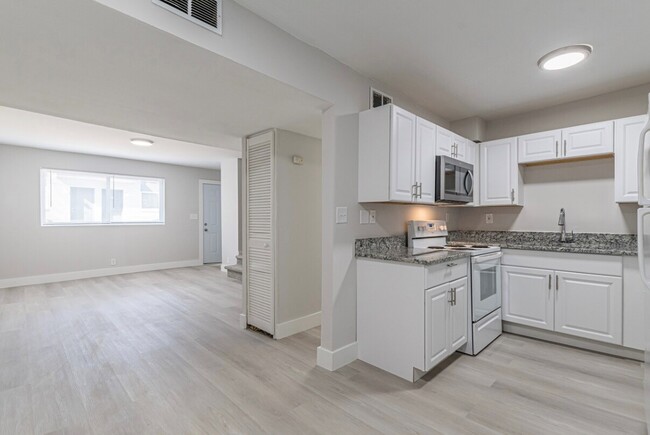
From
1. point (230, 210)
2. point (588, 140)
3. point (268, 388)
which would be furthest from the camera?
point (230, 210)

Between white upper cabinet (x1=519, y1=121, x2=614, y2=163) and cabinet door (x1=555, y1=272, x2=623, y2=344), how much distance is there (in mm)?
1170

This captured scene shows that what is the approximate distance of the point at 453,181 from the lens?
301cm

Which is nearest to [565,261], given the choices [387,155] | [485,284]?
[485,284]

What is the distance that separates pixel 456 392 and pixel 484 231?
2.30m

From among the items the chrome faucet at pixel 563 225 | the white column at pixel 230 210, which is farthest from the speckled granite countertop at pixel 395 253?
the white column at pixel 230 210

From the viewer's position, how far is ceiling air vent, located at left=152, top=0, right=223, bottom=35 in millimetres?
1518

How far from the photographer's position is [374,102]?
9.10ft

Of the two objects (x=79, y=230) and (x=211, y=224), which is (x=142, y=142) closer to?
(x=79, y=230)

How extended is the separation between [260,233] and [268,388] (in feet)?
5.07

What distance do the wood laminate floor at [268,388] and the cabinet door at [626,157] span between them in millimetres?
1422

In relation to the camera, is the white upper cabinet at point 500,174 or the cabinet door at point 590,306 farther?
the white upper cabinet at point 500,174

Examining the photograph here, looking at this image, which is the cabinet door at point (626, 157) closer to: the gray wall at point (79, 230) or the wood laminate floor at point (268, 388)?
the wood laminate floor at point (268, 388)

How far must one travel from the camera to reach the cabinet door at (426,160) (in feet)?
8.63

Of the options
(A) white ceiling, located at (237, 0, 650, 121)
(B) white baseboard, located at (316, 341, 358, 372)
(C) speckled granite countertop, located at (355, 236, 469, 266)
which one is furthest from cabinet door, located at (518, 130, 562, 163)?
(B) white baseboard, located at (316, 341, 358, 372)
